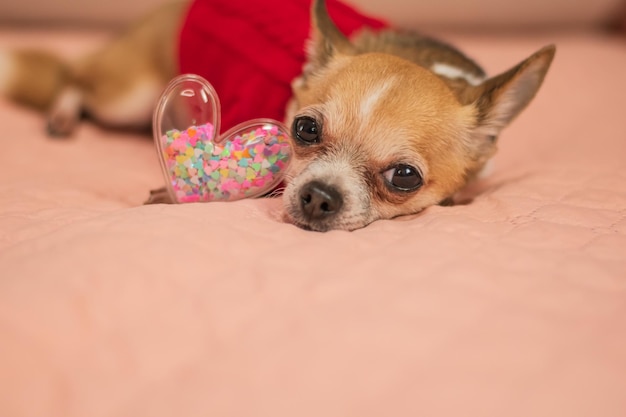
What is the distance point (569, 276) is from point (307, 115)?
2.89 feet

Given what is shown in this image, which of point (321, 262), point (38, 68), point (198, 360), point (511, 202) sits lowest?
point (38, 68)

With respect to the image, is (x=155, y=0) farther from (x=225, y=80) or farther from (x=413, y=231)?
Answer: (x=413, y=231)

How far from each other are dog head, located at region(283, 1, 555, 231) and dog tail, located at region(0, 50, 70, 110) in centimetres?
153

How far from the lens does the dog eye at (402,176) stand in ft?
5.37

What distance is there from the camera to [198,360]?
95 cm

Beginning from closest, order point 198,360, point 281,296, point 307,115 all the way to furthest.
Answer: point 198,360 → point 281,296 → point 307,115

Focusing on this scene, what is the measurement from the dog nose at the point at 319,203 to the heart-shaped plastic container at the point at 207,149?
151 millimetres

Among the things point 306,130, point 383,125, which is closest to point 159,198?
point 306,130

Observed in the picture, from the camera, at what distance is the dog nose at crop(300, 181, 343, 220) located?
4.96 ft

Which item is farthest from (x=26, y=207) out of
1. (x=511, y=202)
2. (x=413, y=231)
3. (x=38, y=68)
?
(x=38, y=68)

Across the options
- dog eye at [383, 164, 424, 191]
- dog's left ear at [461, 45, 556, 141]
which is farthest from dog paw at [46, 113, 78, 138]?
dog's left ear at [461, 45, 556, 141]

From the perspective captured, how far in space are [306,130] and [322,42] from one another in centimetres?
39

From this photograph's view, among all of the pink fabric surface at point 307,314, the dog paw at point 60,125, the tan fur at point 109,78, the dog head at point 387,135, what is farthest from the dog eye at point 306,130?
the dog paw at point 60,125

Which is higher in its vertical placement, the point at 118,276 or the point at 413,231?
the point at 413,231
